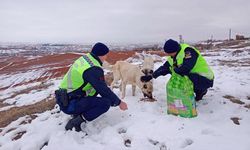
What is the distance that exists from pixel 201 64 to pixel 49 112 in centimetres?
377

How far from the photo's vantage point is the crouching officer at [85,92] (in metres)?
4.99

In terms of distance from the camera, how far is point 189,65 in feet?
18.2

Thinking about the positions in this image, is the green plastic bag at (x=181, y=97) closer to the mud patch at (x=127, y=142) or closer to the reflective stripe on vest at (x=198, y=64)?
the reflective stripe on vest at (x=198, y=64)

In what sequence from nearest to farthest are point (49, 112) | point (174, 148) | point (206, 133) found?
point (174, 148) < point (206, 133) < point (49, 112)

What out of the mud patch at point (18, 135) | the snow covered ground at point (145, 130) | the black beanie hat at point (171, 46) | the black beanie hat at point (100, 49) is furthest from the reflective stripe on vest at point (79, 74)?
the black beanie hat at point (171, 46)

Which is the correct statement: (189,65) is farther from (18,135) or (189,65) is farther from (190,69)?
(18,135)

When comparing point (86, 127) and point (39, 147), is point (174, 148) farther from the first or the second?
point (39, 147)

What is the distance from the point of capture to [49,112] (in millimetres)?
6551

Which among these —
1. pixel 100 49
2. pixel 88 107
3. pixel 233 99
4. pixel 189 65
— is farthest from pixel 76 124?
pixel 233 99

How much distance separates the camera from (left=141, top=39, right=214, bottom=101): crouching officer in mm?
5586

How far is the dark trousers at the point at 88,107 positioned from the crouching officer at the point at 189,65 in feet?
5.54

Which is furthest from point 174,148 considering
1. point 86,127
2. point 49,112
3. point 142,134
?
point 49,112

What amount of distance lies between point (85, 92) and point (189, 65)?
220 centimetres

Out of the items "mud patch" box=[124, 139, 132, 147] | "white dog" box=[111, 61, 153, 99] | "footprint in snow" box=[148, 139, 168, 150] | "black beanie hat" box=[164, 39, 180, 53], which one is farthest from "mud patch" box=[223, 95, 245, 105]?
"mud patch" box=[124, 139, 132, 147]
